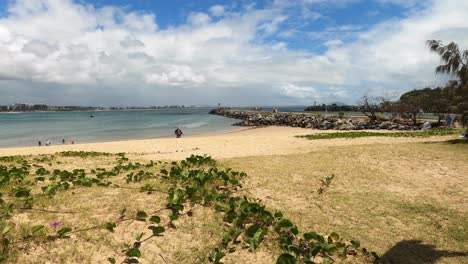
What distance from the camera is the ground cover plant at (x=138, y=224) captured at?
430cm

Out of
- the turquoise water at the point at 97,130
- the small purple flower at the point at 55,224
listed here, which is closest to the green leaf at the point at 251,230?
the small purple flower at the point at 55,224

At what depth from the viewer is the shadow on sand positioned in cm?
472

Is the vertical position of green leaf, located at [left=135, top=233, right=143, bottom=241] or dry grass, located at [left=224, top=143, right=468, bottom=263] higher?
green leaf, located at [left=135, top=233, right=143, bottom=241]

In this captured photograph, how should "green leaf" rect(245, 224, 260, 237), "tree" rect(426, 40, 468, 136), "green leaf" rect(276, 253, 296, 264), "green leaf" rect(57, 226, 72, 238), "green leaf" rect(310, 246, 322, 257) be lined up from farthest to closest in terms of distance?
1. "tree" rect(426, 40, 468, 136)
2. "green leaf" rect(245, 224, 260, 237)
3. "green leaf" rect(310, 246, 322, 257)
4. "green leaf" rect(57, 226, 72, 238)
5. "green leaf" rect(276, 253, 296, 264)

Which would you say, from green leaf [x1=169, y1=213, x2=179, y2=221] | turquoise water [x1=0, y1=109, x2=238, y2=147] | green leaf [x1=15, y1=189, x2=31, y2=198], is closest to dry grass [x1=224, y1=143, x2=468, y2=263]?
green leaf [x1=169, y1=213, x2=179, y2=221]

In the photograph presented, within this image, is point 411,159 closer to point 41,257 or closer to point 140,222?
point 140,222

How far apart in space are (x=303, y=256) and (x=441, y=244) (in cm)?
259

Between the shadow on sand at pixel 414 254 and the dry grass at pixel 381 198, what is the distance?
0.6 inches

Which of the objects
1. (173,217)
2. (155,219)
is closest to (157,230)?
(155,219)

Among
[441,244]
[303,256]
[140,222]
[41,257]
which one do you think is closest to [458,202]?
[441,244]

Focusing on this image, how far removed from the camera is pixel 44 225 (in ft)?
15.3

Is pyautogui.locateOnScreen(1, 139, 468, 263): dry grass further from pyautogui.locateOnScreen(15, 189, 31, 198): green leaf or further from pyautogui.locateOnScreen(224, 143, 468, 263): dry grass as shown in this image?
pyautogui.locateOnScreen(15, 189, 31, 198): green leaf

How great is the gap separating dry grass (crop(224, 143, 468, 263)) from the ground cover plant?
735 millimetres

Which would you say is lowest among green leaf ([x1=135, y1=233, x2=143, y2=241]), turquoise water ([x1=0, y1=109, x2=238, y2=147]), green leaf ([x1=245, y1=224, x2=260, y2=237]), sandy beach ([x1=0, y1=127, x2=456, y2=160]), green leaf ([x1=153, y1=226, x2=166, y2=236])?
turquoise water ([x1=0, y1=109, x2=238, y2=147])
